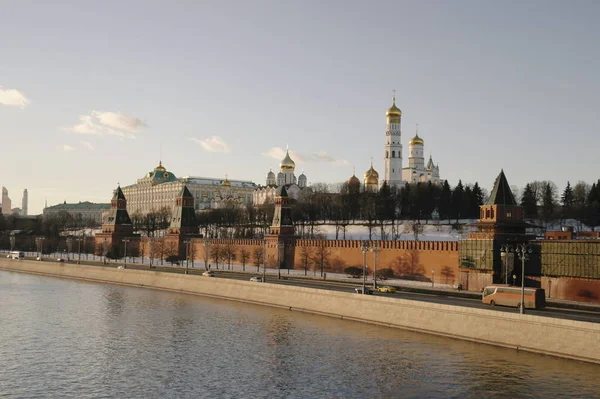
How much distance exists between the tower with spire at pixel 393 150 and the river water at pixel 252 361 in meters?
77.1

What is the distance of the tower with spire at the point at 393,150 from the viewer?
11581 cm

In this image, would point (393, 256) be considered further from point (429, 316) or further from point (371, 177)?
point (371, 177)

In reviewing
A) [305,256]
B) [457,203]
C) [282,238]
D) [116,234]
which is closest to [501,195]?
[305,256]

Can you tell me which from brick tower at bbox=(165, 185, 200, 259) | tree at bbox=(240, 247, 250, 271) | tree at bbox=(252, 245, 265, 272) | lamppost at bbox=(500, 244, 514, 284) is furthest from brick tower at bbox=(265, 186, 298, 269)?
lamppost at bbox=(500, 244, 514, 284)

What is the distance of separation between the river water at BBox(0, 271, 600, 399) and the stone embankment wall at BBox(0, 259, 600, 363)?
0.55 metres

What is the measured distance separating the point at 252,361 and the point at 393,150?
9030cm

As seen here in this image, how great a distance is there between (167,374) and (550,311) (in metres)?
18.6

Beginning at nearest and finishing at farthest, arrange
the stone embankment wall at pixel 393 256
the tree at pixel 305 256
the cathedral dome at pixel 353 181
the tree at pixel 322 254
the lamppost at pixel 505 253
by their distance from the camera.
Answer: the lamppost at pixel 505 253, the stone embankment wall at pixel 393 256, the tree at pixel 322 254, the tree at pixel 305 256, the cathedral dome at pixel 353 181

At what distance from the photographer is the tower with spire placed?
115812 millimetres

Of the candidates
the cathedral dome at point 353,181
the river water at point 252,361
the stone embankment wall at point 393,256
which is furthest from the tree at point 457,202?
the river water at point 252,361

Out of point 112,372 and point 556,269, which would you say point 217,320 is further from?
point 556,269

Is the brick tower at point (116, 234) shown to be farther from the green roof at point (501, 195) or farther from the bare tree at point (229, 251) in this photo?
the green roof at point (501, 195)

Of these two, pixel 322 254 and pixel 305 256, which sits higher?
pixel 322 254

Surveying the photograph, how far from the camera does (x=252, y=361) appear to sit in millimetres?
28703
